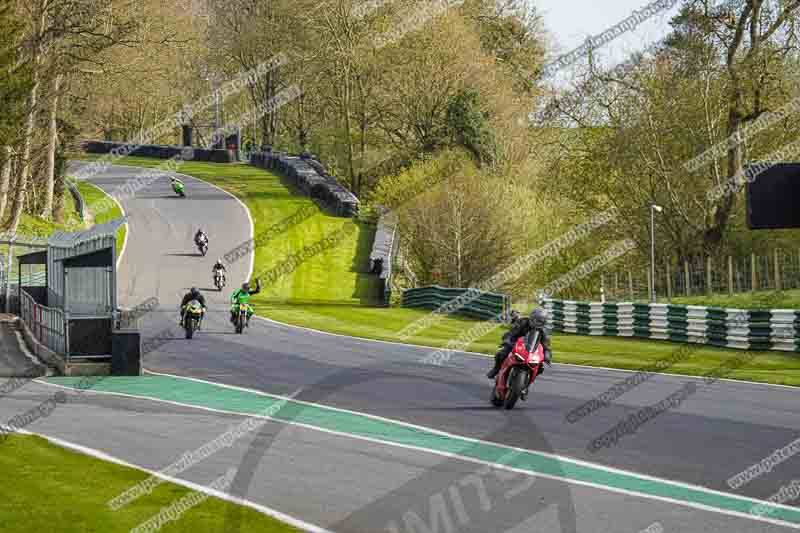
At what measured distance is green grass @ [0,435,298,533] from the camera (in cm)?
897

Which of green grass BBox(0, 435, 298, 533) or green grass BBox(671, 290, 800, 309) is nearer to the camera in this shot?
green grass BBox(0, 435, 298, 533)

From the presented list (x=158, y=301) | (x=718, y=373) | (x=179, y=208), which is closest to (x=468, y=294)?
(x=158, y=301)

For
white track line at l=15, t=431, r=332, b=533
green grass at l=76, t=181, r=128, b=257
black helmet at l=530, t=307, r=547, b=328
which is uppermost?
green grass at l=76, t=181, r=128, b=257

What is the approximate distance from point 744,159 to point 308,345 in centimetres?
2555

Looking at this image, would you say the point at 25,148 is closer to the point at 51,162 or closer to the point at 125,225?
the point at 51,162

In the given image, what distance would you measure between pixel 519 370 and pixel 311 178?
5554cm

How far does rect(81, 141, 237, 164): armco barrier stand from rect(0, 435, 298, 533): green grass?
7688cm

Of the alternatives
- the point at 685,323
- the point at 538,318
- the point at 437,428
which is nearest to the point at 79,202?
the point at 685,323

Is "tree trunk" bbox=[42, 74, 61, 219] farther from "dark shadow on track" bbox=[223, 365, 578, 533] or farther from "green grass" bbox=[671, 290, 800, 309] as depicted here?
"dark shadow on track" bbox=[223, 365, 578, 533]

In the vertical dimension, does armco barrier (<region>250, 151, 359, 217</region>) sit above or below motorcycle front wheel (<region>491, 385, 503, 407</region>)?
above

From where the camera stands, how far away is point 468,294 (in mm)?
41000

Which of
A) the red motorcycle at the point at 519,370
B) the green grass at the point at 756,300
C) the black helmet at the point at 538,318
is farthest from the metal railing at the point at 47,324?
the green grass at the point at 756,300

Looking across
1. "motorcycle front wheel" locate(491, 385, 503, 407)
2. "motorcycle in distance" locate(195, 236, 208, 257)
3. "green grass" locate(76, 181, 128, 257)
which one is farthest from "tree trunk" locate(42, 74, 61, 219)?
"motorcycle front wheel" locate(491, 385, 503, 407)

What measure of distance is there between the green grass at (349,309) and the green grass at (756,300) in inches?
140
